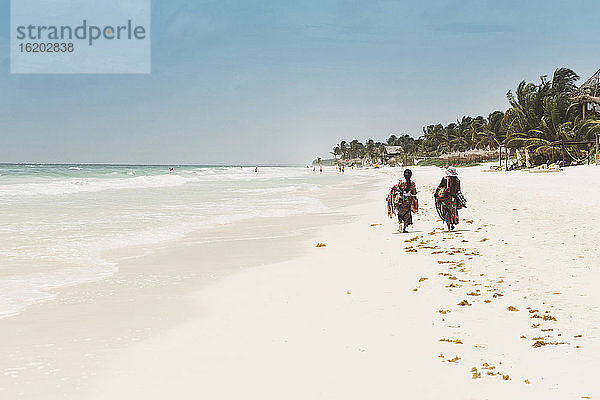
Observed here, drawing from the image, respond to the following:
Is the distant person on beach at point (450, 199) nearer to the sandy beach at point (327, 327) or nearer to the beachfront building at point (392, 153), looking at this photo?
the sandy beach at point (327, 327)

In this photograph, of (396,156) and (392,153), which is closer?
Answer: (396,156)

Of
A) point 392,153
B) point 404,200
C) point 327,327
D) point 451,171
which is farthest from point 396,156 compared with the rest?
Answer: point 327,327

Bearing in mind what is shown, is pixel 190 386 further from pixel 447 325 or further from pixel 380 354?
pixel 447 325

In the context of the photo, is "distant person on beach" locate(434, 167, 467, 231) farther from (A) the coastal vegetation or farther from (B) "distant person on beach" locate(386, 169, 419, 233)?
(A) the coastal vegetation

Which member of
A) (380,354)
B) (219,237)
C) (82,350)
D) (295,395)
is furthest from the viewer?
(219,237)

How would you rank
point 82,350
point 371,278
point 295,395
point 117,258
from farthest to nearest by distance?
point 117,258, point 371,278, point 82,350, point 295,395

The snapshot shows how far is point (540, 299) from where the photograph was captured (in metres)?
6.88

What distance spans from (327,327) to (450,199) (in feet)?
29.2

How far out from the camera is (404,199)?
1391 cm

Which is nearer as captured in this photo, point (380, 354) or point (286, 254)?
point (380, 354)

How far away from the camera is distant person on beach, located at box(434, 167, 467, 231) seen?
1382 centimetres

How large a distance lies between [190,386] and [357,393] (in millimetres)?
1613

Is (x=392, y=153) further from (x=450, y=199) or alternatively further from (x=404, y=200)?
(x=404, y=200)

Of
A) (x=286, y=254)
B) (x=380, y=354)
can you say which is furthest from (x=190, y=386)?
(x=286, y=254)
